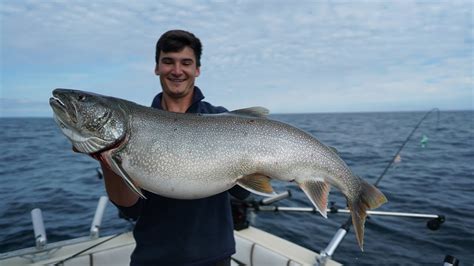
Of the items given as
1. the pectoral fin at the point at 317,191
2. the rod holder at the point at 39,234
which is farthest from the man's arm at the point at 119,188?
the rod holder at the point at 39,234

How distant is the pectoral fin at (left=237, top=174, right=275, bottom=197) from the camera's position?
2963 mm

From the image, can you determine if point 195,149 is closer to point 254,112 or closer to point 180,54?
point 254,112

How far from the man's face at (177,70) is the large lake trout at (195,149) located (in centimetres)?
33

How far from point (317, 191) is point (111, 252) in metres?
3.42

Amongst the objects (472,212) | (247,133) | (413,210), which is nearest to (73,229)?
(247,133)

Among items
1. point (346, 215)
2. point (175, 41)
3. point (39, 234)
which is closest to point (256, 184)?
point (175, 41)

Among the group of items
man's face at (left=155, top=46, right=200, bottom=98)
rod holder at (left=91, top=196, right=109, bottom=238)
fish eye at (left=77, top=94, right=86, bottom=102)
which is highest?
man's face at (left=155, top=46, right=200, bottom=98)

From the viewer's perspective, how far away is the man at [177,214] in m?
2.94

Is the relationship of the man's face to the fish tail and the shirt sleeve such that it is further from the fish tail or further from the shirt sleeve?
the fish tail

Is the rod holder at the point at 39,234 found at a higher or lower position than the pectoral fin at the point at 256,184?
lower

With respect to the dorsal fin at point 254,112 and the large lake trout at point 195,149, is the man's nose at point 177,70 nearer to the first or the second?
the large lake trout at point 195,149

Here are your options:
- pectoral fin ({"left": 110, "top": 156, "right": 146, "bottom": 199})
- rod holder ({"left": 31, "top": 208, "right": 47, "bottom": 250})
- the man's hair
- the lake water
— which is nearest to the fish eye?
pectoral fin ({"left": 110, "top": 156, "right": 146, "bottom": 199})

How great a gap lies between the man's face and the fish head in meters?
0.57

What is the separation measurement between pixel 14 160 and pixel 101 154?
22.9m
